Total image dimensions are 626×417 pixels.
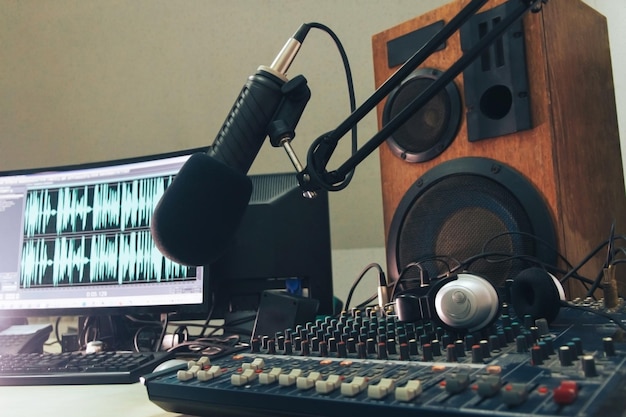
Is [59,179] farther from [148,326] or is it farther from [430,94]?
[430,94]

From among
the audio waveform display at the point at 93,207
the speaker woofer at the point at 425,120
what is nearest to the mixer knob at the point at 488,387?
the speaker woofer at the point at 425,120

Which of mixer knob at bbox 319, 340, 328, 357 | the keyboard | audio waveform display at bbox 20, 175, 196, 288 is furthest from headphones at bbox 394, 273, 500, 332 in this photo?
the keyboard

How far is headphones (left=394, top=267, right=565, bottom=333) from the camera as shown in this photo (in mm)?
544

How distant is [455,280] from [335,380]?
0.64 feet

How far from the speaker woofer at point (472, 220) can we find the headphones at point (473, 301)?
0.20 metres

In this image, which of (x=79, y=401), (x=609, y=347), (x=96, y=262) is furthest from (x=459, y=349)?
(x=96, y=262)

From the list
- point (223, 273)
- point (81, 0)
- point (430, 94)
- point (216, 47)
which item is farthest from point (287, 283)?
point (81, 0)

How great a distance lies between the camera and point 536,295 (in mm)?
612

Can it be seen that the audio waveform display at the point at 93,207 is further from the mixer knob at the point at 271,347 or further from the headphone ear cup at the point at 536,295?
the headphone ear cup at the point at 536,295

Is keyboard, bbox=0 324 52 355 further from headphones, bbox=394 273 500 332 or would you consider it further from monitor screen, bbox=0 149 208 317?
headphones, bbox=394 273 500 332

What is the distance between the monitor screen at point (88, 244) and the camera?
98cm

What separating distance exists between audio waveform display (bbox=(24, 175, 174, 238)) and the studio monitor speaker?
16.4 inches

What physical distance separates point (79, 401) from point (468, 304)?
0.45 metres

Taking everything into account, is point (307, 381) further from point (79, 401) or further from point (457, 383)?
point (79, 401)
